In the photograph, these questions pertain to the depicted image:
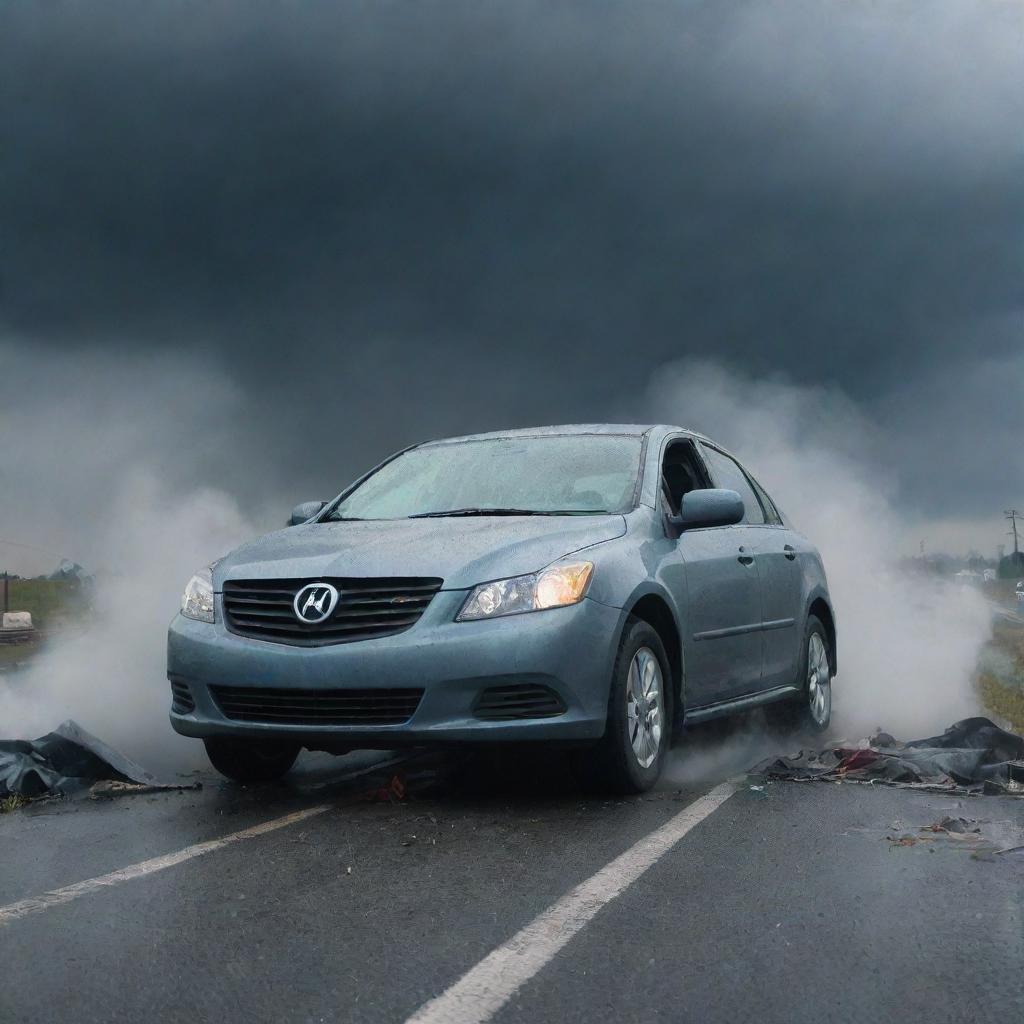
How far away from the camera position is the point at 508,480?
7.39 m

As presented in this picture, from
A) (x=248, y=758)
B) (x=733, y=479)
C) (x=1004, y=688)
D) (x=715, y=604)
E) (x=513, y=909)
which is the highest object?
(x=733, y=479)

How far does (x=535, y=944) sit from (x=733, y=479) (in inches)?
214

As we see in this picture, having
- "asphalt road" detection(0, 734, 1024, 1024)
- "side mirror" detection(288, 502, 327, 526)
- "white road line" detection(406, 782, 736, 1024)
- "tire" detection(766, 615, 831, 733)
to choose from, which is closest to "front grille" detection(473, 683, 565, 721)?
"asphalt road" detection(0, 734, 1024, 1024)

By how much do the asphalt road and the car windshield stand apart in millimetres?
1417

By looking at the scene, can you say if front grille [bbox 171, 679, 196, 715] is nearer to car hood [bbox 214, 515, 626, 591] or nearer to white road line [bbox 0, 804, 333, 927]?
car hood [bbox 214, 515, 626, 591]

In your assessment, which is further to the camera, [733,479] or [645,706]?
[733,479]

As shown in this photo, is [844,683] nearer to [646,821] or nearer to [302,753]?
[302,753]

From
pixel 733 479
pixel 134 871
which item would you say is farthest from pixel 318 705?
pixel 733 479

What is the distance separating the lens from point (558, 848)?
17.5 ft

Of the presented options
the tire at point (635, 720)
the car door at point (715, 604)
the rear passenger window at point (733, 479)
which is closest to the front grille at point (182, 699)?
the tire at point (635, 720)

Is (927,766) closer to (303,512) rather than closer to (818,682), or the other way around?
(818,682)

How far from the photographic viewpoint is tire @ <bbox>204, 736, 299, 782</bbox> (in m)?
6.89

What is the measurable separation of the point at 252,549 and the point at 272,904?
2679 mm

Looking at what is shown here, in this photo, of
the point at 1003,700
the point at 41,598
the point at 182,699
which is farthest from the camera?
the point at 41,598
